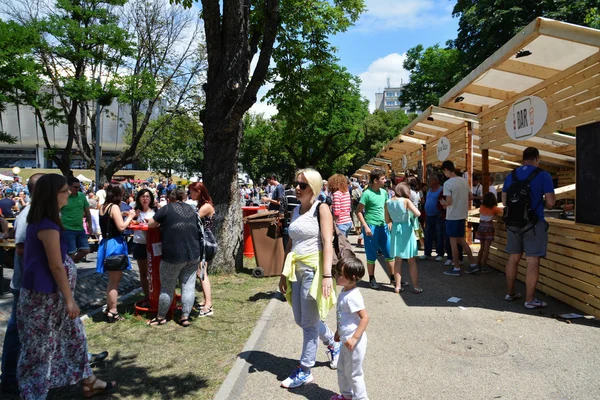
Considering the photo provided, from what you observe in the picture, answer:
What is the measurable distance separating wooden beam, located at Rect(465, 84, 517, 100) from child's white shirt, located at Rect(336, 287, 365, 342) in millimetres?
6185

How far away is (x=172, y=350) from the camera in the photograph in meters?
4.79

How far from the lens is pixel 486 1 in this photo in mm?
23031

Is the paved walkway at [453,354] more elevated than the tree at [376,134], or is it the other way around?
the tree at [376,134]

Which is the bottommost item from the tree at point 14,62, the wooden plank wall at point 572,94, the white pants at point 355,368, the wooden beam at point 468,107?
the white pants at point 355,368

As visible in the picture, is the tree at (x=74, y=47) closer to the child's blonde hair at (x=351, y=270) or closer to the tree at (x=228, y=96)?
the tree at (x=228, y=96)

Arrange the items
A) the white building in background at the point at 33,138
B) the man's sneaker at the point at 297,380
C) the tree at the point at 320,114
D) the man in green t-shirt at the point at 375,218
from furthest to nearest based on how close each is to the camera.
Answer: the white building in background at the point at 33,138 → the tree at the point at 320,114 → the man in green t-shirt at the point at 375,218 → the man's sneaker at the point at 297,380

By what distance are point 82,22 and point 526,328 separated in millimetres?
19757

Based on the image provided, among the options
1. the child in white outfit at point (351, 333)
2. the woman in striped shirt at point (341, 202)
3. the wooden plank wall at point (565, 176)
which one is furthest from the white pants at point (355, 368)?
the wooden plank wall at point (565, 176)

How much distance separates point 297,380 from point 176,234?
2.27 metres

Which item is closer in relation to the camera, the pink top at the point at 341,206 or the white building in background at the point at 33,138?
the pink top at the point at 341,206

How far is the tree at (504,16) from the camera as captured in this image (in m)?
19.8

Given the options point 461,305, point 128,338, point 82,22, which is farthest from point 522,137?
point 82,22

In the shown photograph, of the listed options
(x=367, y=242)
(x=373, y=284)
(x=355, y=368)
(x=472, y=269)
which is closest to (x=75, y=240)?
(x=367, y=242)

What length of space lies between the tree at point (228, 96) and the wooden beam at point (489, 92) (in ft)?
12.1
